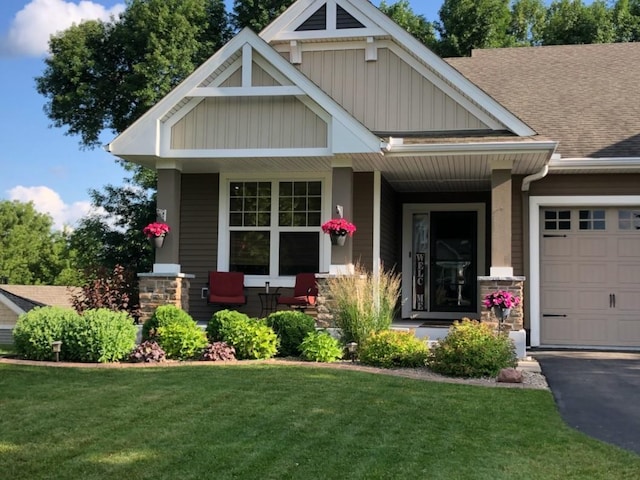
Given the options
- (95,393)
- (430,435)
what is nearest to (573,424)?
(430,435)

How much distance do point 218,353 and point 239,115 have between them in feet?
12.2

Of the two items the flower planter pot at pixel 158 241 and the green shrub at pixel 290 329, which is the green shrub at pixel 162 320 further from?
the flower planter pot at pixel 158 241

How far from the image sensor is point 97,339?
8.23m

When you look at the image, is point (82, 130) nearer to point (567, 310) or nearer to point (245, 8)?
point (245, 8)

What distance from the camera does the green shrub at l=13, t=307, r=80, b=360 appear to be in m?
8.34

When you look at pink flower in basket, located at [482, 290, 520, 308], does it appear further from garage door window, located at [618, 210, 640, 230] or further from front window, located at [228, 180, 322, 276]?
front window, located at [228, 180, 322, 276]

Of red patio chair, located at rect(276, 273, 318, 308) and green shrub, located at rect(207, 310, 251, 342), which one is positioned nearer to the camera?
green shrub, located at rect(207, 310, 251, 342)

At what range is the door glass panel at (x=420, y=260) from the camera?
1316cm

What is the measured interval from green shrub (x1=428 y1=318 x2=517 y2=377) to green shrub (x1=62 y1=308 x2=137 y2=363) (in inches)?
149

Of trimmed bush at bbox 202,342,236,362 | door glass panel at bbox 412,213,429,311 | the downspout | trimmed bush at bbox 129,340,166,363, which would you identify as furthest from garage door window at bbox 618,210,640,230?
trimmed bush at bbox 129,340,166,363

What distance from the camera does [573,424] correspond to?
223 inches

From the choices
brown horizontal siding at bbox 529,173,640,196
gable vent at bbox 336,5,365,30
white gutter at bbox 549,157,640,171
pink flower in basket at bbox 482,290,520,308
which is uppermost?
gable vent at bbox 336,5,365,30

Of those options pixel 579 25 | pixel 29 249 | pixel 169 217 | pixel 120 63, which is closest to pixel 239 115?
pixel 169 217

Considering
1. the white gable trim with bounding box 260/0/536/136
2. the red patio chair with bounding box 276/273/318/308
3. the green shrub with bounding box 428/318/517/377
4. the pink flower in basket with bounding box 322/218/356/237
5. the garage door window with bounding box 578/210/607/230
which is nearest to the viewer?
the green shrub with bounding box 428/318/517/377
